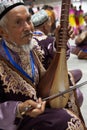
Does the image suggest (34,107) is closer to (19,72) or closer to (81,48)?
(19,72)

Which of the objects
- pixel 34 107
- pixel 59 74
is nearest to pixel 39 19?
pixel 59 74

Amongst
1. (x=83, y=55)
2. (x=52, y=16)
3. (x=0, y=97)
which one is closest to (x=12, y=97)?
(x=0, y=97)

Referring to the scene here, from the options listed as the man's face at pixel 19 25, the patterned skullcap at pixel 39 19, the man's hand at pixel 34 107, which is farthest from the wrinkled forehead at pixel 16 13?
the patterned skullcap at pixel 39 19

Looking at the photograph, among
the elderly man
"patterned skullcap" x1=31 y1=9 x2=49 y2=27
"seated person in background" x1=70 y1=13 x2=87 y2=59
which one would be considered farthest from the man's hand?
"seated person in background" x1=70 y1=13 x2=87 y2=59

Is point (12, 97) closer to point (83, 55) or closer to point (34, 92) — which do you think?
point (34, 92)

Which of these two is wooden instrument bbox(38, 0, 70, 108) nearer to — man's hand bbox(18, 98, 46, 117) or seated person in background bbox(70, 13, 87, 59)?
man's hand bbox(18, 98, 46, 117)

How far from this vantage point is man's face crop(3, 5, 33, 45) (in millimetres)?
1466

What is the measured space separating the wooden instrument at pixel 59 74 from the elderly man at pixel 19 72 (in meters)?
0.05

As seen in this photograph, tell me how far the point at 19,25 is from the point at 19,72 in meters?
0.22

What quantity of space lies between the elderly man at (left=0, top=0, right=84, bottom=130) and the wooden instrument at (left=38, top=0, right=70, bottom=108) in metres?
0.05

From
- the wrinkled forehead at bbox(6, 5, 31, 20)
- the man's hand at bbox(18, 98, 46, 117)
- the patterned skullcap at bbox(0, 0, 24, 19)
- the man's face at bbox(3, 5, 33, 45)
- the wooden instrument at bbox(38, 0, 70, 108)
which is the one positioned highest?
the patterned skullcap at bbox(0, 0, 24, 19)

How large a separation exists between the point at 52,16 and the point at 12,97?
2525mm

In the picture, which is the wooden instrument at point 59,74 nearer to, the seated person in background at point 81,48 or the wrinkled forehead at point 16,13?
the wrinkled forehead at point 16,13

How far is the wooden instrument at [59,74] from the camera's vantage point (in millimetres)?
1492
